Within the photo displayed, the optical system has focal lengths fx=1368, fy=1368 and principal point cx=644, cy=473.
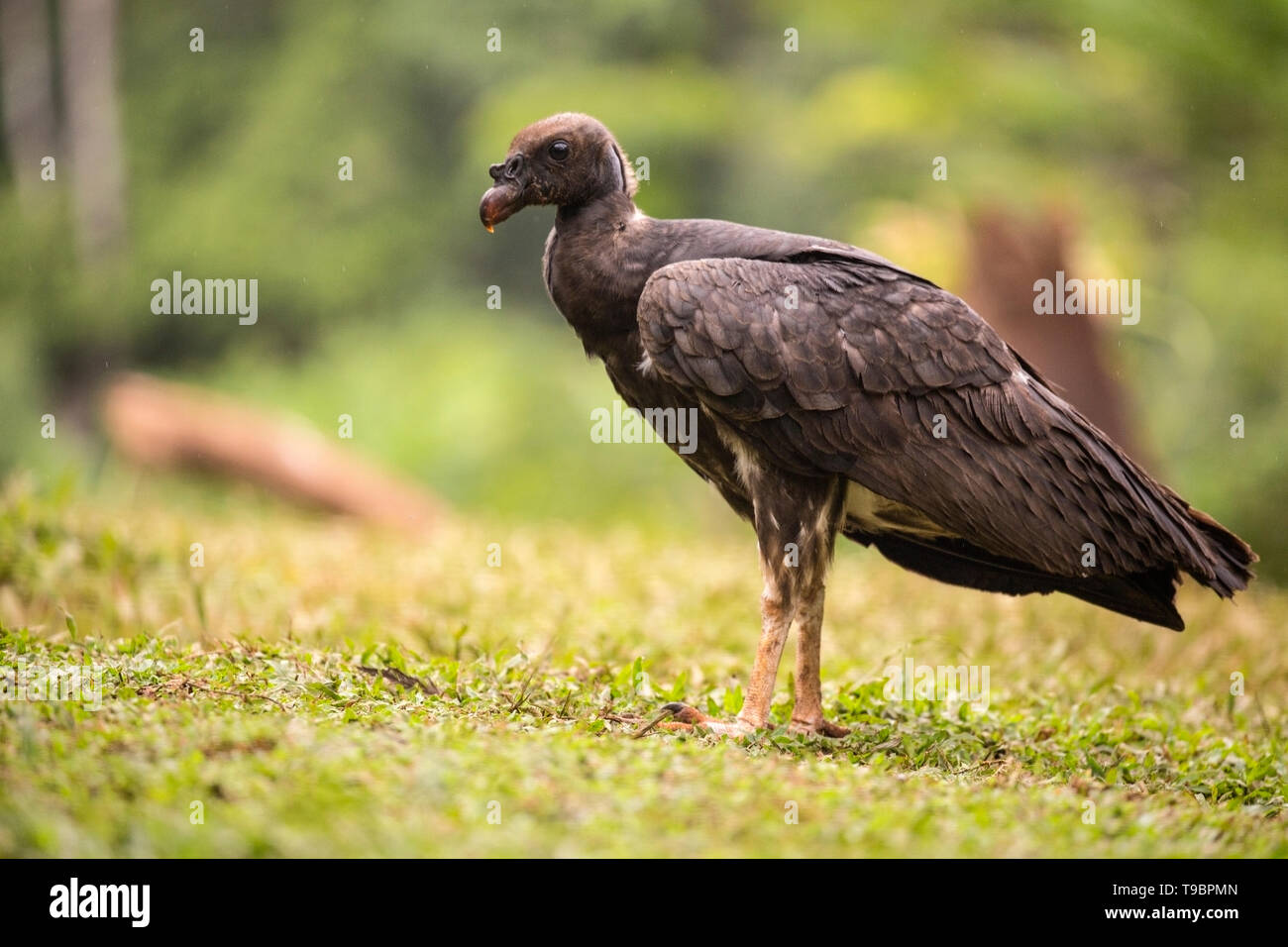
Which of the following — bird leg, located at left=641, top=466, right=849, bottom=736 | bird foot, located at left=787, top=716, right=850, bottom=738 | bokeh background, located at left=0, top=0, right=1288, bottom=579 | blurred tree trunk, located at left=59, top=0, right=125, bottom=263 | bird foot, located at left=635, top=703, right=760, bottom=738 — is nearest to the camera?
bird foot, located at left=635, top=703, right=760, bottom=738

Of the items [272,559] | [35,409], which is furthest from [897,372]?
[35,409]

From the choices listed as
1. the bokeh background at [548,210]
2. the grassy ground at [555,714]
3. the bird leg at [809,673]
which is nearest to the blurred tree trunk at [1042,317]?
the bokeh background at [548,210]

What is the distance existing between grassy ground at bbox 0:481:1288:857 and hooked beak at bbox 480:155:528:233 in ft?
5.52

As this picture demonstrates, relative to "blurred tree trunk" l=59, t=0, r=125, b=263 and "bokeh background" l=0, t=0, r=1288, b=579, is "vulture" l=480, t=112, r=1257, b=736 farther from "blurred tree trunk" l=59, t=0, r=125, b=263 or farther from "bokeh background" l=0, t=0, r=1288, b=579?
"blurred tree trunk" l=59, t=0, r=125, b=263

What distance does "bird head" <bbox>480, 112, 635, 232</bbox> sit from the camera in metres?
5.13

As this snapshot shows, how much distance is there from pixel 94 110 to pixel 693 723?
55.0 feet

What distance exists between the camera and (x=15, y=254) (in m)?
16.5

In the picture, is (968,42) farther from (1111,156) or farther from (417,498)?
(417,498)

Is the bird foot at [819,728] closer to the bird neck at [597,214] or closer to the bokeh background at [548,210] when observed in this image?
the bird neck at [597,214]

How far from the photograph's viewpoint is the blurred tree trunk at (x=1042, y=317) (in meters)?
10.8

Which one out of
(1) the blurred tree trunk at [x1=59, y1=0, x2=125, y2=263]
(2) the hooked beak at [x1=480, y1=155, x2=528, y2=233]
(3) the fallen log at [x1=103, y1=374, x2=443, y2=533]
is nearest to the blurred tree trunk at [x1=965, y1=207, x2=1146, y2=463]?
(3) the fallen log at [x1=103, y1=374, x2=443, y2=533]

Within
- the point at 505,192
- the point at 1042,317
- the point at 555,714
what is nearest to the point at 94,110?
the point at 1042,317

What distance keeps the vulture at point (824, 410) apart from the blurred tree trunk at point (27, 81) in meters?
15.6

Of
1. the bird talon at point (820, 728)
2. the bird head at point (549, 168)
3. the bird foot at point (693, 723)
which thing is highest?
the bird head at point (549, 168)
